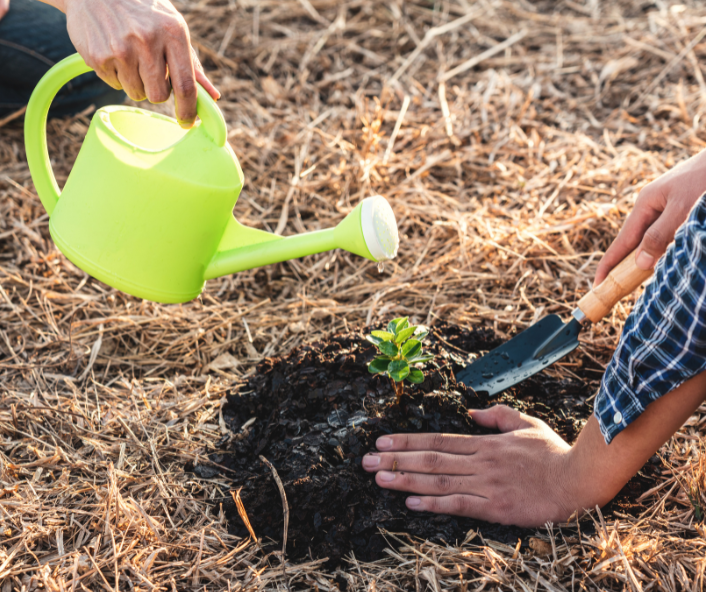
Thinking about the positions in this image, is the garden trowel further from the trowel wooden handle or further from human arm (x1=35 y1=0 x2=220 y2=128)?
human arm (x1=35 y1=0 x2=220 y2=128)

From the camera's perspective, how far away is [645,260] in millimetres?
1329

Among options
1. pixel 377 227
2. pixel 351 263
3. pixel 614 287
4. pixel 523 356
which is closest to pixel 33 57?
pixel 351 263

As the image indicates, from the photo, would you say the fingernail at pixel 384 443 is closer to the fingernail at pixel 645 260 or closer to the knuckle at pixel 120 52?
the fingernail at pixel 645 260

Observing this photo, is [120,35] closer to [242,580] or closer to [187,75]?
[187,75]

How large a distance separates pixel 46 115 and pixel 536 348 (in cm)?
130

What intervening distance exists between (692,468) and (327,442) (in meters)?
0.79

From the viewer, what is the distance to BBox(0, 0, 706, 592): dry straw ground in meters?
1.19

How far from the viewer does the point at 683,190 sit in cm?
125

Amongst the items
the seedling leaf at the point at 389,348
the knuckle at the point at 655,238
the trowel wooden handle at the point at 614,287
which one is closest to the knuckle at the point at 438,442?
the seedling leaf at the point at 389,348

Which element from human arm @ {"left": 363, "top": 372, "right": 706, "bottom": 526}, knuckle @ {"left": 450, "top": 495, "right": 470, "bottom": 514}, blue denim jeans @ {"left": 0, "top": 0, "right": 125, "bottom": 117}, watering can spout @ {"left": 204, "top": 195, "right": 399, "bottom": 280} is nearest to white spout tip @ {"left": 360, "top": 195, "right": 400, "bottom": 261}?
watering can spout @ {"left": 204, "top": 195, "right": 399, "bottom": 280}

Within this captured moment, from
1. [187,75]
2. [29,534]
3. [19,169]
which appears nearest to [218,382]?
[29,534]

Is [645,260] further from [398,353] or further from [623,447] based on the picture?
[398,353]

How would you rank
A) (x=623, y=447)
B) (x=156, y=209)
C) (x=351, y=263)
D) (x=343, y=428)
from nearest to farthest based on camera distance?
(x=623, y=447) < (x=156, y=209) < (x=343, y=428) < (x=351, y=263)

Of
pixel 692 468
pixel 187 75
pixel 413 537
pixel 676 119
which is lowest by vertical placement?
pixel 413 537
